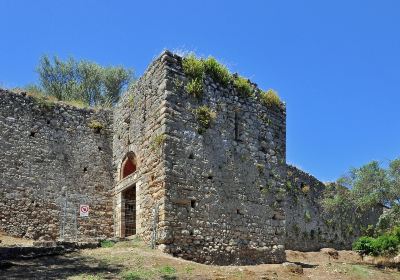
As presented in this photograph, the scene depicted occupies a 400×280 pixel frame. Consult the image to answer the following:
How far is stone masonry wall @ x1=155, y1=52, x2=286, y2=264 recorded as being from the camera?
1555 cm

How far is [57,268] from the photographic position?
40.3 ft

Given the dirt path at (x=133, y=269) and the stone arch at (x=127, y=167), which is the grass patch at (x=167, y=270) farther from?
the stone arch at (x=127, y=167)

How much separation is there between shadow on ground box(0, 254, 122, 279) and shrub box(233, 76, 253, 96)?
781 centimetres

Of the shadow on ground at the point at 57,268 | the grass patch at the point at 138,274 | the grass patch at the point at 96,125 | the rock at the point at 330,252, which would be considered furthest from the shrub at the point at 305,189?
the grass patch at the point at 138,274

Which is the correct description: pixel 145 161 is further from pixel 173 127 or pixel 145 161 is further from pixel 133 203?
pixel 133 203

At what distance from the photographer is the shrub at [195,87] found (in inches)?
658

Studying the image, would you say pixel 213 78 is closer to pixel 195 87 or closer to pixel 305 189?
pixel 195 87

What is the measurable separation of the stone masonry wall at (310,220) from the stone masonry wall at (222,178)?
8.08 m

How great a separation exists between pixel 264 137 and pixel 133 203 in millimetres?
5168

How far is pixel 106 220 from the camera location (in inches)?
758

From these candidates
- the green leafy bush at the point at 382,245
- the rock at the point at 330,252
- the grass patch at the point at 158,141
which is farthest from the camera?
the rock at the point at 330,252

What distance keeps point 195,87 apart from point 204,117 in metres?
0.98

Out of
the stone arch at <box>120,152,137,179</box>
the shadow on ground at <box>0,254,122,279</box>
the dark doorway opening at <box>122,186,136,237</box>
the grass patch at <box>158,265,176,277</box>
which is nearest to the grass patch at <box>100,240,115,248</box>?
the shadow on ground at <box>0,254,122,279</box>

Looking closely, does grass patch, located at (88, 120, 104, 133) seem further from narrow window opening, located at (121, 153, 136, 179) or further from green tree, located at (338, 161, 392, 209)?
green tree, located at (338, 161, 392, 209)
